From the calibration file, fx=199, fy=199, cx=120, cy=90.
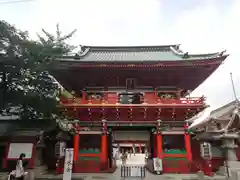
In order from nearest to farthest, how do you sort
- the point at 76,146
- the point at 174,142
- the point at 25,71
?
1. the point at 25,71
2. the point at 76,146
3. the point at 174,142

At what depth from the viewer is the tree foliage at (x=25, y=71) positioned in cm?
1048

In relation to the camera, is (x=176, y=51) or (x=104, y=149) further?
(x=176, y=51)

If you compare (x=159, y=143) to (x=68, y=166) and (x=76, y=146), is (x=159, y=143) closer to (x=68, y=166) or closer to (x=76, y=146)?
(x=76, y=146)

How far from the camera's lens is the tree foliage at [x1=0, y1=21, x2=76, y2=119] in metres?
10.5

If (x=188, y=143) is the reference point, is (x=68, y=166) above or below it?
below

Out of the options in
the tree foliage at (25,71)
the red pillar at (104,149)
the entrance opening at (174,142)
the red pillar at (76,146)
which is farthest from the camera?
the entrance opening at (174,142)

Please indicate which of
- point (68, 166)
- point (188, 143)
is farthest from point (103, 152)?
point (188, 143)

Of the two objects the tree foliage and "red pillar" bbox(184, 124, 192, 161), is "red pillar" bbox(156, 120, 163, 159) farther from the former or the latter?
the tree foliage

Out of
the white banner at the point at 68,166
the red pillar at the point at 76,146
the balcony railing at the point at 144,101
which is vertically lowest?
the white banner at the point at 68,166

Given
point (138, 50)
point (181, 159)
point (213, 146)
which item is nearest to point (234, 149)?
point (213, 146)

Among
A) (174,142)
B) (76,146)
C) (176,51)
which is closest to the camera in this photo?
(76,146)

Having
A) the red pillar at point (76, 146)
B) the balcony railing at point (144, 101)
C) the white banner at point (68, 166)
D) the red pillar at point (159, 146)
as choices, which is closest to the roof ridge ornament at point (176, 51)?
the balcony railing at point (144, 101)

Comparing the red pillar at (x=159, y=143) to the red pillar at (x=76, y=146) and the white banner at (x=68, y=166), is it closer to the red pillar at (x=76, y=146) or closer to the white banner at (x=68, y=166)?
the red pillar at (x=76, y=146)

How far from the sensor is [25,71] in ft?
37.2
